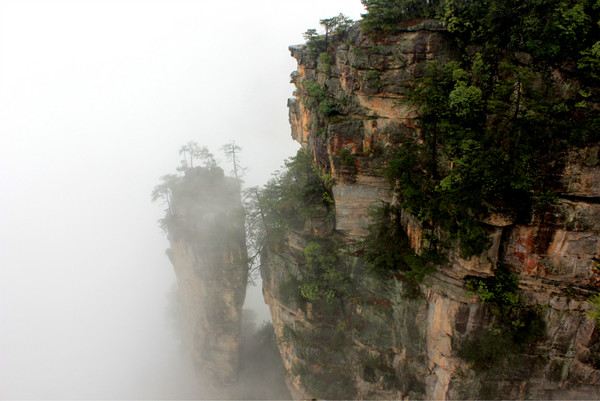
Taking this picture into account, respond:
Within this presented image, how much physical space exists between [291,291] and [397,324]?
6.64 meters

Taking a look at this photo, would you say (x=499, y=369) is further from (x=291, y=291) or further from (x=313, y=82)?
(x=313, y=82)

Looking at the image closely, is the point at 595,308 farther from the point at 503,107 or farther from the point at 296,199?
the point at 296,199

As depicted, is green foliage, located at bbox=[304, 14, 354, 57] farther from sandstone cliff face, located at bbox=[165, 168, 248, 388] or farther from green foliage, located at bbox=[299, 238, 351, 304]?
sandstone cliff face, located at bbox=[165, 168, 248, 388]

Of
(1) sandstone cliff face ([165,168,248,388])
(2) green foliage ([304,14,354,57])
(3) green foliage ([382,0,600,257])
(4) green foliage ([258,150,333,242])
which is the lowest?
(1) sandstone cliff face ([165,168,248,388])

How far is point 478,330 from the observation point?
50.8ft

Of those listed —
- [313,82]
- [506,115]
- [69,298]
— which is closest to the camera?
[506,115]

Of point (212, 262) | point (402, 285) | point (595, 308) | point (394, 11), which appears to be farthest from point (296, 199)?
point (595, 308)

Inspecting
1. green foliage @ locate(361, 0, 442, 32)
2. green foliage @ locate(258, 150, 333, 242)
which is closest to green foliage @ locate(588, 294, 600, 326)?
green foliage @ locate(258, 150, 333, 242)

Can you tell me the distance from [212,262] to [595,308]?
2391cm

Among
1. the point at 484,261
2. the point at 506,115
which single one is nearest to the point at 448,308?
the point at 484,261

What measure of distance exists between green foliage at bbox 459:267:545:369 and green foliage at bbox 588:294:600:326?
1.69m

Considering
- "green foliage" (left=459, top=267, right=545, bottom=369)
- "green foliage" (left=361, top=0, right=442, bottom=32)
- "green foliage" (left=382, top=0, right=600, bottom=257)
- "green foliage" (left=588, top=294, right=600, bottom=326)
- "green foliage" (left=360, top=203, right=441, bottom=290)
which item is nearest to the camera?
"green foliage" (left=382, top=0, right=600, bottom=257)

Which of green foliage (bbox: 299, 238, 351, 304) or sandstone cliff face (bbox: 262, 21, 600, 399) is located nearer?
sandstone cliff face (bbox: 262, 21, 600, 399)

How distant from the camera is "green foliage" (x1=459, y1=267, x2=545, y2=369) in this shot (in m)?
14.6
